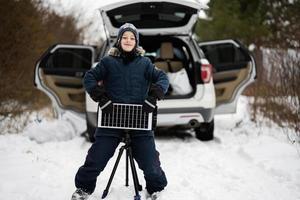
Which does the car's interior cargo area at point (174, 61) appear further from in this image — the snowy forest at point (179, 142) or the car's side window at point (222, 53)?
the snowy forest at point (179, 142)

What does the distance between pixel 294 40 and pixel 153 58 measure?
2295 millimetres

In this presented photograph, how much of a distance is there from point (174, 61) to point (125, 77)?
351 centimetres

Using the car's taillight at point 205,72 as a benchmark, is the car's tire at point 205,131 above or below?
below

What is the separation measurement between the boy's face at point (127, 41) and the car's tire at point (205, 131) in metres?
3.21

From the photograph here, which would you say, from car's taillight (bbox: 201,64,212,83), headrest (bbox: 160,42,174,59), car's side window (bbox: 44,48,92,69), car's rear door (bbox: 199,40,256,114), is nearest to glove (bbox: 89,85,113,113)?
car's taillight (bbox: 201,64,212,83)

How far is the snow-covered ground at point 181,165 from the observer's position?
412 centimetres

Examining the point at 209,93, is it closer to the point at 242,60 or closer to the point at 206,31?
the point at 242,60

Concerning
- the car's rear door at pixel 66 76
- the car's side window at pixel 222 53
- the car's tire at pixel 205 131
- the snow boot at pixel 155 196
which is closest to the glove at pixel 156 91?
the snow boot at pixel 155 196

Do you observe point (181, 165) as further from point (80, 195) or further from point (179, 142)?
point (80, 195)

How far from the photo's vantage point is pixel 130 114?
3725mm

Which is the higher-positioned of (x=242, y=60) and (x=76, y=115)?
(x=242, y=60)

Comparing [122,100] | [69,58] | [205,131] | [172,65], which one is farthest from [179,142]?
[122,100]

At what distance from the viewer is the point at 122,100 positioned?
3809mm

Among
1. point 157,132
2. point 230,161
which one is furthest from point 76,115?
point 230,161
